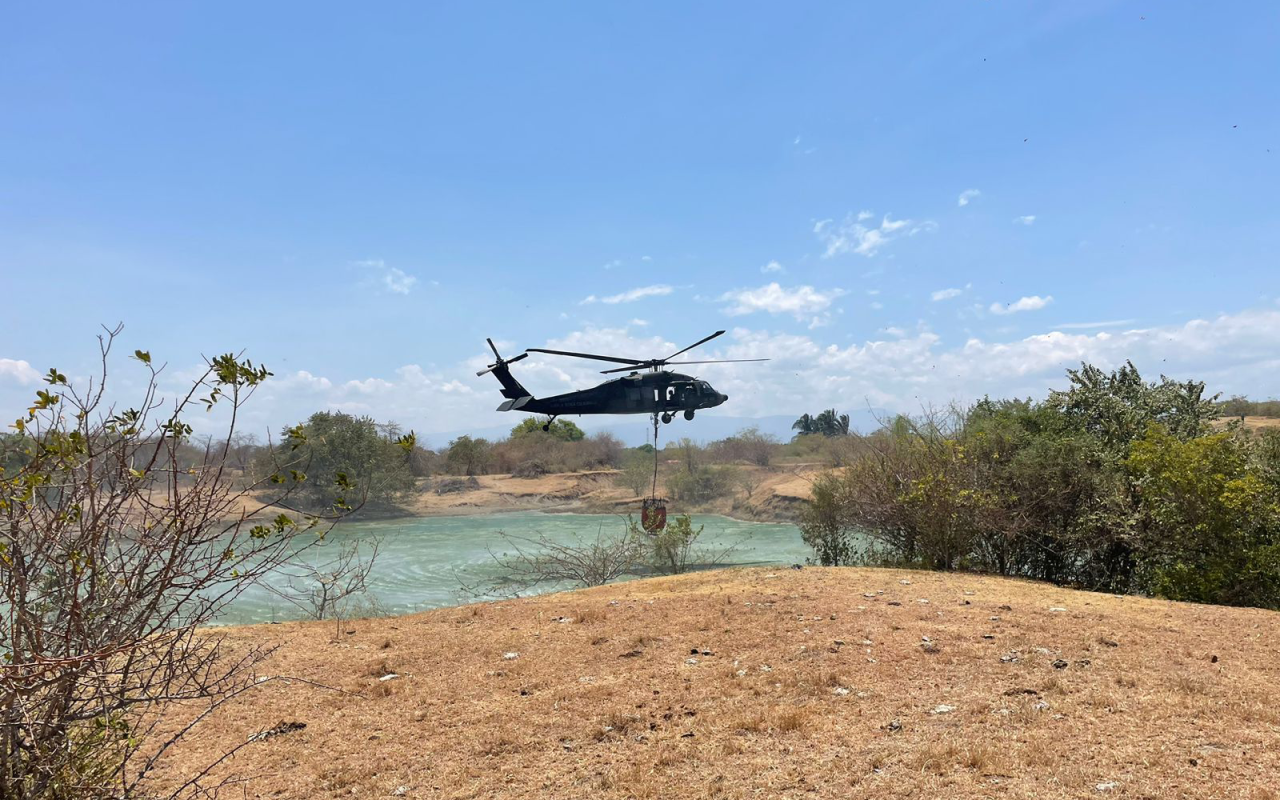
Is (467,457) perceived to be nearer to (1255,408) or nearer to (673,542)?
(673,542)

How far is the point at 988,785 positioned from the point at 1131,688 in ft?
7.21

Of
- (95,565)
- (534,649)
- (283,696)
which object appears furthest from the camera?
(534,649)

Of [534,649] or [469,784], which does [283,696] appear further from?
[469,784]

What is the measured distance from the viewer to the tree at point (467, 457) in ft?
189

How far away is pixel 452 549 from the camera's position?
31.1 m

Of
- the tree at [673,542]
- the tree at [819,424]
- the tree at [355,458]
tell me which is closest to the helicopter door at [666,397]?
the tree at [673,542]

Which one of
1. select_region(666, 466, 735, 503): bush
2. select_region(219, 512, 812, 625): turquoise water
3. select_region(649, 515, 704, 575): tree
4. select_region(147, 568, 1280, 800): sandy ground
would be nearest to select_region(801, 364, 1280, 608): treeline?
select_region(147, 568, 1280, 800): sandy ground

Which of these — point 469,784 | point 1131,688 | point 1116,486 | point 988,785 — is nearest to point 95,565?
point 469,784

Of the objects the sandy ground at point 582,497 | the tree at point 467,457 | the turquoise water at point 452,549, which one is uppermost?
the tree at point 467,457

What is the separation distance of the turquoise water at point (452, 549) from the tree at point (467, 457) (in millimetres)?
12139

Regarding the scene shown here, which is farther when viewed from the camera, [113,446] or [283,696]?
[283,696]

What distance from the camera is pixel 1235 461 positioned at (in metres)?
10.5

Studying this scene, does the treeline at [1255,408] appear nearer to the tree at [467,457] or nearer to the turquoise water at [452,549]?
the turquoise water at [452,549]

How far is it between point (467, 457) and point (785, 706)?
180 ft
